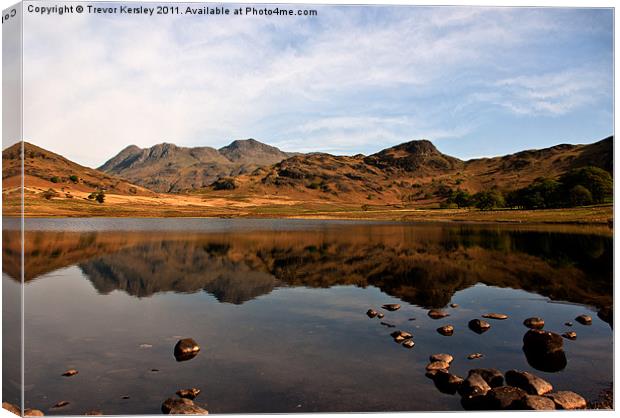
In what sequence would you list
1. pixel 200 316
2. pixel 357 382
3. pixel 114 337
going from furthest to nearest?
pixel 200 316 < pixel 114 337 < pixel 357 382

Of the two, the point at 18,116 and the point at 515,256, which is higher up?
the point at 18,116

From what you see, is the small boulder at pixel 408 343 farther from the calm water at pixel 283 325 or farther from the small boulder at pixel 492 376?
the small boulder at pixel 492 376

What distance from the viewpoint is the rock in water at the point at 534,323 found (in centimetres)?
1984

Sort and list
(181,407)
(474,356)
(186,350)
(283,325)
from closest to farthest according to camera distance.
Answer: (181,407) < (474,356) < (186,350) < (283,325)

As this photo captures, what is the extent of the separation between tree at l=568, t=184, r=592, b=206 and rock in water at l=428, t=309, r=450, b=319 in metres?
63.1

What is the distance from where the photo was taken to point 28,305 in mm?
22547

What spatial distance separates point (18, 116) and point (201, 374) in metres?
9.23

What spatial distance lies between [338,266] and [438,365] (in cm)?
2481

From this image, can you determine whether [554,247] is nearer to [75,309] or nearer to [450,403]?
[450,403]

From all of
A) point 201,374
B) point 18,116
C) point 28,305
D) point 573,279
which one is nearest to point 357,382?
point 201,374

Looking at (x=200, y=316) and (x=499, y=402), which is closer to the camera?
(x=499, y=402)

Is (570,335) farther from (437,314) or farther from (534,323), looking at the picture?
(437,314)

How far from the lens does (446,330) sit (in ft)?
61.4

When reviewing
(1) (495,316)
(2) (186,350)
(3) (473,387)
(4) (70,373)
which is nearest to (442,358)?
(3) (473,387)
